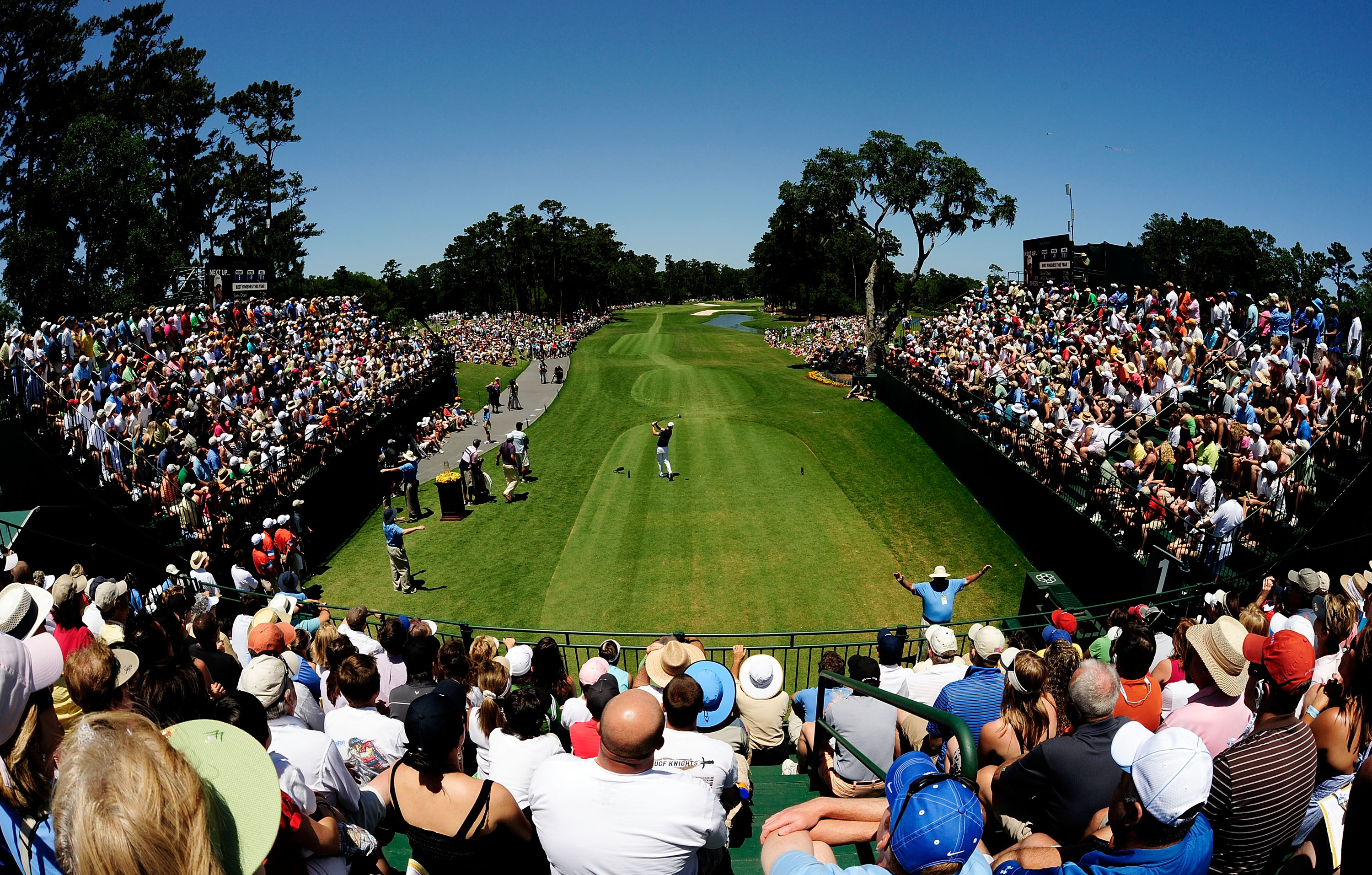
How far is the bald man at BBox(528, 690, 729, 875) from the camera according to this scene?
2893 millimetres

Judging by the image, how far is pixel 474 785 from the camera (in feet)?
11.1

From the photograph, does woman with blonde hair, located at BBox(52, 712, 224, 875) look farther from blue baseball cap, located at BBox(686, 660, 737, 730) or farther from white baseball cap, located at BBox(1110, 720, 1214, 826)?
blue baseball cap, located at BBox(686, 660, 737, 730)

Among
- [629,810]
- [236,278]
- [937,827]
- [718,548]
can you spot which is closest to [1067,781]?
[937,827]

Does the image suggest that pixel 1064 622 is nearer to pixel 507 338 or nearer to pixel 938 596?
pixel 938 596

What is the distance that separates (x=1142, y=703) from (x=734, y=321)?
100132mm

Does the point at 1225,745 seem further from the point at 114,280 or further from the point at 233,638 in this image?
the point at 114,280

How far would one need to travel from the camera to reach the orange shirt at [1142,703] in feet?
15.5

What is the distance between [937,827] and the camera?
2387 mm

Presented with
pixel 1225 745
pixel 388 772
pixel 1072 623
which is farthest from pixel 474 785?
pixel 1072 623

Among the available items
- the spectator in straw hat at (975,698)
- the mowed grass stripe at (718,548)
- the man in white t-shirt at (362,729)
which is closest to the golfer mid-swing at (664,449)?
the mowed grass stripe at (718,548)

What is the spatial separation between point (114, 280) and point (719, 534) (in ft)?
132

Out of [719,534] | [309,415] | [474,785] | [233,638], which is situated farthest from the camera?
[309,415]

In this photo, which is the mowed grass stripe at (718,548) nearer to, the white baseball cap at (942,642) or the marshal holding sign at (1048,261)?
the white baseball cap at (942,642)

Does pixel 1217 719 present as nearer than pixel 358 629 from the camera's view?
Yes
